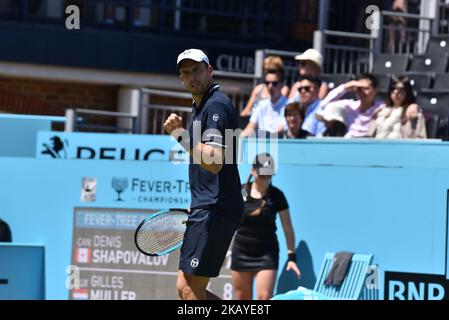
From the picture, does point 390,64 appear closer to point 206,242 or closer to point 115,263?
point 115,263

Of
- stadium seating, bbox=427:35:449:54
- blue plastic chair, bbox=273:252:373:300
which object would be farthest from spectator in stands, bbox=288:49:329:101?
blue plastic chair, bbox=273:252:373:300

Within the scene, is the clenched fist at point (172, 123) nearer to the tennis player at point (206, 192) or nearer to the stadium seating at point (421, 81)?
the tennis player at point (206, 192)

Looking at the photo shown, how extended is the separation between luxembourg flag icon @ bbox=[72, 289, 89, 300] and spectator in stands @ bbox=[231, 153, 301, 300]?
1.51 meters

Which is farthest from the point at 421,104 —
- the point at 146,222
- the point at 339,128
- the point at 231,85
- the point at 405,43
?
the point at 146,222

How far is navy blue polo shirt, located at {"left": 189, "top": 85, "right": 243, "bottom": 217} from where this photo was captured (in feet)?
23.0

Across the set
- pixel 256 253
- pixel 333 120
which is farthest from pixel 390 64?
pixel 256 253

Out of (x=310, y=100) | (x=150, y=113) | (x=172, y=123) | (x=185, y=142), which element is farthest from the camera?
(x=150, y=113)

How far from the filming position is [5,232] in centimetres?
1141

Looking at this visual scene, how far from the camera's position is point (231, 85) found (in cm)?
1492

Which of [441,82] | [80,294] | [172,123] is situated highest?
[441,82]

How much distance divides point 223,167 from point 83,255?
4.32 meters

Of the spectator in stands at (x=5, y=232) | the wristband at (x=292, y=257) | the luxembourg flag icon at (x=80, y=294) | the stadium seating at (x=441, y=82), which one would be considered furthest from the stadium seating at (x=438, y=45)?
the spectator in stands at (x=5, y=232)

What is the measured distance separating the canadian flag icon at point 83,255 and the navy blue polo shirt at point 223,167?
408 cm

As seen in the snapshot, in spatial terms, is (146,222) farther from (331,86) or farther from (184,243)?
(331,86)
